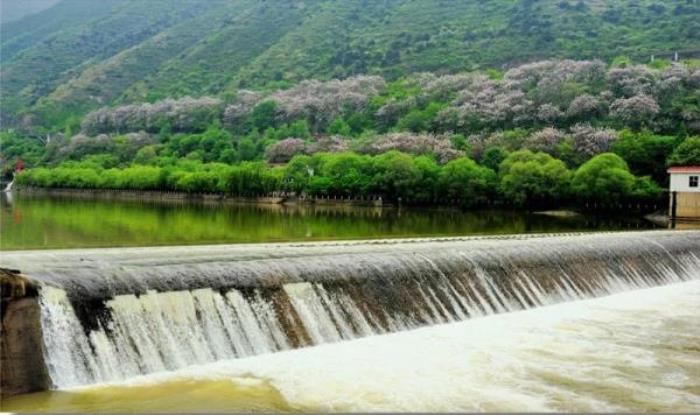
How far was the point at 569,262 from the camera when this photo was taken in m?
22.9

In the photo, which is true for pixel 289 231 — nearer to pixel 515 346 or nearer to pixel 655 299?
pixel 655 299

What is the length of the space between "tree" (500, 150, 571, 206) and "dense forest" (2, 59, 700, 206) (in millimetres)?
86

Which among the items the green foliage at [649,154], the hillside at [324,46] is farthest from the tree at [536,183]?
the hillside at [324,46]

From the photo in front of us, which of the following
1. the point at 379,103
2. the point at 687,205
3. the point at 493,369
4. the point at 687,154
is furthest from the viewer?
the point at 379,103

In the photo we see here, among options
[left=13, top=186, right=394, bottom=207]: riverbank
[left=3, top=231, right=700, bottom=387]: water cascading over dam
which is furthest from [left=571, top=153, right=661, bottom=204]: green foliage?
[left=3, top=231, right=700, bottom=387]: water cascading over dam

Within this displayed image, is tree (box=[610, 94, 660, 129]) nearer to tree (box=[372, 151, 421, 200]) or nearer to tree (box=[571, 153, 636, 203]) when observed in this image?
tree (box=[571, 153, 636, 203])

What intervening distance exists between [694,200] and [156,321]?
4106 cm

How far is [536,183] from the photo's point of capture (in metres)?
58.3

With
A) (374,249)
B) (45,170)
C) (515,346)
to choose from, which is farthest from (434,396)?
(45,170)

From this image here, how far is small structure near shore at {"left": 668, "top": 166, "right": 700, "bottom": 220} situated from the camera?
46875 mm

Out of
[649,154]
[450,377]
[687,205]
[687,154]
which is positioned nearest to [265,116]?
[649,154]

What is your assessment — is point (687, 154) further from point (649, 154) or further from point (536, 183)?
point (536, 183)

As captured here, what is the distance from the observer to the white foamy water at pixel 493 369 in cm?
1188

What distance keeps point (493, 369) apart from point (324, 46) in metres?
139
